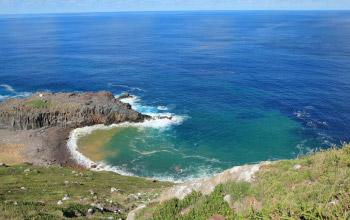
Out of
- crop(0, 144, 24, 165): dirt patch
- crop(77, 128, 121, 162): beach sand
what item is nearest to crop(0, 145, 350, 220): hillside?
crop(77, 128, 121, 162): beach sand

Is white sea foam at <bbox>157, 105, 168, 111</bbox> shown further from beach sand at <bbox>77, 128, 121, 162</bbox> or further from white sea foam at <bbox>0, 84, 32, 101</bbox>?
white sea foam at <bbox>0, 84, 32, 101</bbox>

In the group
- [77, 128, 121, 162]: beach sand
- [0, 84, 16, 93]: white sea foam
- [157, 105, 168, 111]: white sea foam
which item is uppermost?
[0, 84, 16, 93]: white sea foam

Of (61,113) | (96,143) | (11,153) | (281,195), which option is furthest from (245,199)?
(61,113)

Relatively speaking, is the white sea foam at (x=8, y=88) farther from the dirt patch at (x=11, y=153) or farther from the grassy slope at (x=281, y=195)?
the grassy slope at (x=281, y=195)

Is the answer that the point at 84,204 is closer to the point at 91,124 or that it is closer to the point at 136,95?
the point at 91,124

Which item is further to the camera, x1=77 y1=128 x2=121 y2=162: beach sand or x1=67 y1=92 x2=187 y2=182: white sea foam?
x1=77 y1=128 x2=121 y2=162: beach sand

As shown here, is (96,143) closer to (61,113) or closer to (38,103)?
(61,113)
